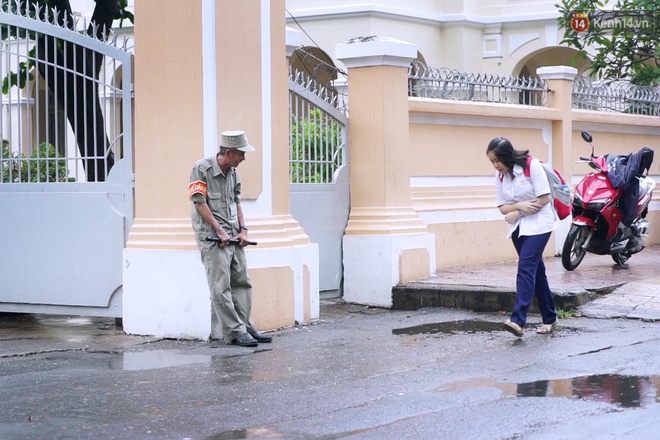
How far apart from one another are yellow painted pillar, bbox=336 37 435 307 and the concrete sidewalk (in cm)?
28

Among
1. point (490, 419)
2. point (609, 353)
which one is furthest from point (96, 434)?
point (609, 353)

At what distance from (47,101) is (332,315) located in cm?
312

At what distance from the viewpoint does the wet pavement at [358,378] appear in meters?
5.70

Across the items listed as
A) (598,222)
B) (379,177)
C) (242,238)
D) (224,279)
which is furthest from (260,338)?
(598,222)

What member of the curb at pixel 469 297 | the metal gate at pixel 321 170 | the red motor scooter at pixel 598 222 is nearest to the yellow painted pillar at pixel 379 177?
the metal gate at pixel 321 170

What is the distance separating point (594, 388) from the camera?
6562 millimetres

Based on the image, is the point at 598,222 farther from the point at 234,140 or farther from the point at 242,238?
the point at 234,140

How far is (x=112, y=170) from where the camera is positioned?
9344 millimetres

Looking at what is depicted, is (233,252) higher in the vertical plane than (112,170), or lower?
lower

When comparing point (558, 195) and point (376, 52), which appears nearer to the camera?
point (558, 195)

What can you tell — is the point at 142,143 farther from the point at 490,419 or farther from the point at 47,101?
the point at 490,419

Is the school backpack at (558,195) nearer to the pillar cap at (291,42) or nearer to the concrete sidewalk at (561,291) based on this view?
the concrete sidewalk at (561,291)

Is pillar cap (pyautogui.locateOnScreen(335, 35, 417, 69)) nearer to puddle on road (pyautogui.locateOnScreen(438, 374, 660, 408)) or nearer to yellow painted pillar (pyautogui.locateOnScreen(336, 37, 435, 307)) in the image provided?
yellow painted pillar (pyautogui.locateOnScreen(336, 37, 435, 307))

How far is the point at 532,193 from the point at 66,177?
3.82 m
